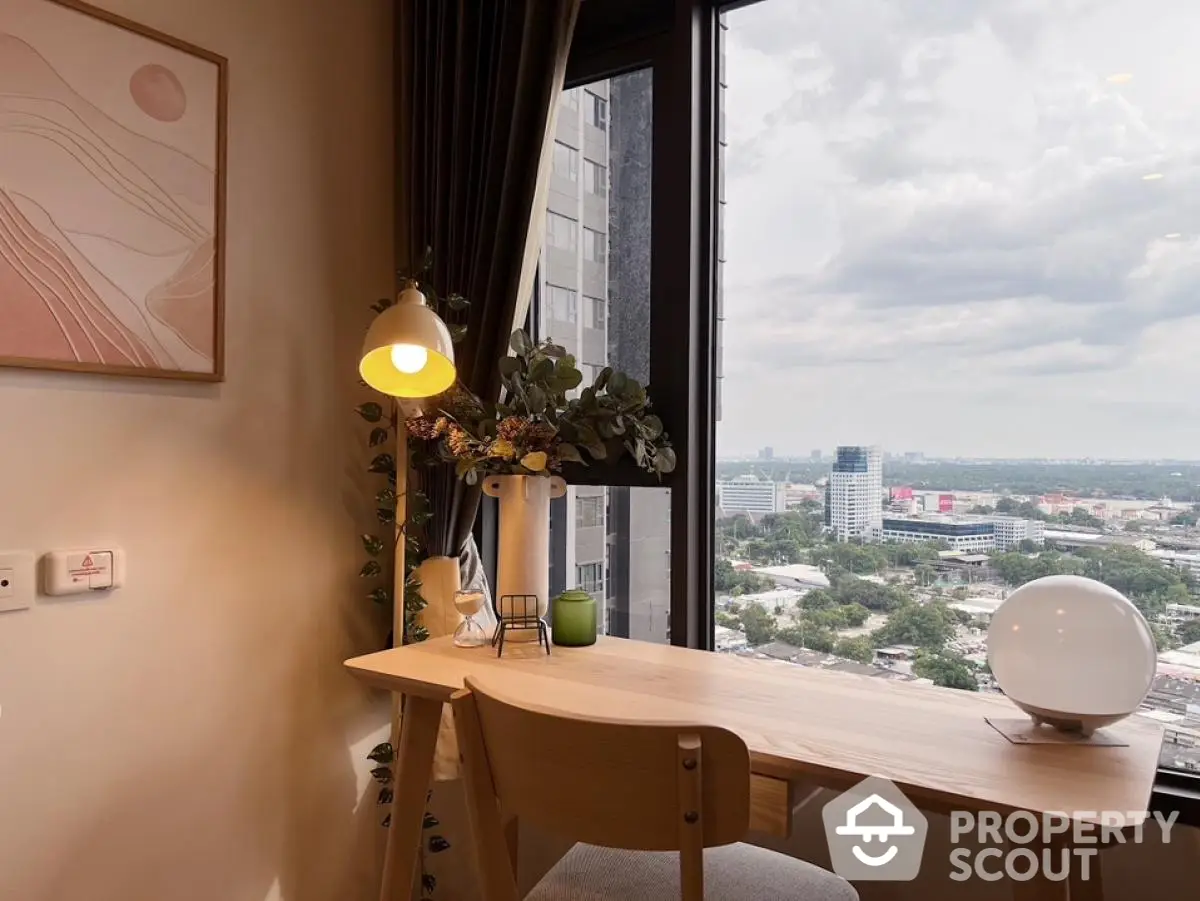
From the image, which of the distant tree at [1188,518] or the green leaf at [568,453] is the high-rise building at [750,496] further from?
the distant tree at [1188,518]

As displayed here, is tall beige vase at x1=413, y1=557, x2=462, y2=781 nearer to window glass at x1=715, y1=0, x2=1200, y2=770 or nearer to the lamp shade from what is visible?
the lamp shade

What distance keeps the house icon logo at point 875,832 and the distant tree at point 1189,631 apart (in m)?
0.53

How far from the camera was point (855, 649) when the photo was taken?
1.76 metres

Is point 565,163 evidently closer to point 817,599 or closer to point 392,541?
point 392,541

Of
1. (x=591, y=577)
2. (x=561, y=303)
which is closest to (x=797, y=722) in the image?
(x=591, y=577)

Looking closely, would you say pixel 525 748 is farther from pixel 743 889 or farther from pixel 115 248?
pixel 115 248

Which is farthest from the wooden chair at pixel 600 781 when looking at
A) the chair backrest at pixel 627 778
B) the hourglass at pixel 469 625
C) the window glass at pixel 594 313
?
the window glass at pixel 594 313

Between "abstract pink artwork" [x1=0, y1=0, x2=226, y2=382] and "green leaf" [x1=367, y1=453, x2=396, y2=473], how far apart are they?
15.9 inches

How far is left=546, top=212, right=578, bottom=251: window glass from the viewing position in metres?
2.13

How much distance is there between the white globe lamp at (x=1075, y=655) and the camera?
1.15 m

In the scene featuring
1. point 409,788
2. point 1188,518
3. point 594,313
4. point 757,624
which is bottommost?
point 409,788

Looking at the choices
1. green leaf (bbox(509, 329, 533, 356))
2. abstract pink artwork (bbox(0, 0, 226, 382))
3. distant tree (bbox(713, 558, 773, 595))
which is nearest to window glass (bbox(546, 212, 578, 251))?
green leaf (bbox(509, 329, 533, 356))

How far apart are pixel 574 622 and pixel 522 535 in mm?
216
